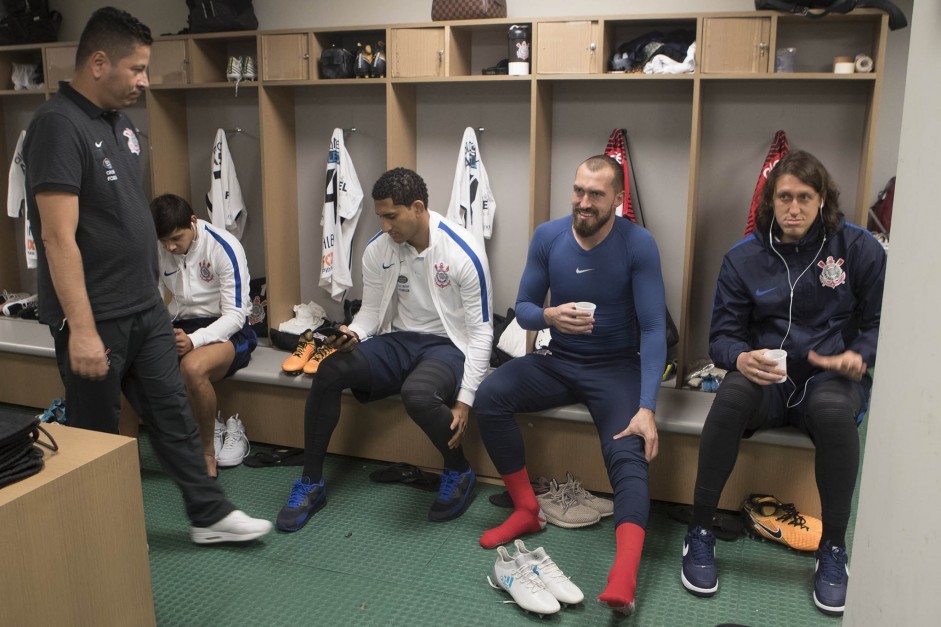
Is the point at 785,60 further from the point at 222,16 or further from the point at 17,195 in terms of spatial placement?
the point at 17,195

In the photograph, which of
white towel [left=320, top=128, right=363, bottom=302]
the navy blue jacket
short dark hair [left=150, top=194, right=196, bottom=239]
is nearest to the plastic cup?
the navy blue jacket

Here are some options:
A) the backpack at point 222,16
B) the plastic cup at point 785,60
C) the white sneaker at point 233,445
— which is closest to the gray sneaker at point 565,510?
the white sneaker at point 233,445

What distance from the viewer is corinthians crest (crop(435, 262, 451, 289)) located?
2.82 m

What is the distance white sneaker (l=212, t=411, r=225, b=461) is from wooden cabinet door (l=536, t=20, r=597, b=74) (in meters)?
1.93

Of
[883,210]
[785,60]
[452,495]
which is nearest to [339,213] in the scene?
[452,495]

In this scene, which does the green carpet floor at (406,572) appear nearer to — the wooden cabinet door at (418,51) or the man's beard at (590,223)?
the man's beard at (590,223)

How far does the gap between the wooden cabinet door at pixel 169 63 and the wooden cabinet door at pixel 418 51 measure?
3.56 ft

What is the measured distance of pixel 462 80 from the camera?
3389 millimetres

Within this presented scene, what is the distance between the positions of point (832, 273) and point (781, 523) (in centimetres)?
79

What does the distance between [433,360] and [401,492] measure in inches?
19.9

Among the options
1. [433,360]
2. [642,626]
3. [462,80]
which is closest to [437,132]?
[462,80]

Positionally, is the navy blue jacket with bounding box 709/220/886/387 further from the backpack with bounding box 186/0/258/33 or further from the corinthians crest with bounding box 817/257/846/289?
the backpack with bounding box 186/0/258/33

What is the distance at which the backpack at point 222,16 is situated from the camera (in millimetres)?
3689

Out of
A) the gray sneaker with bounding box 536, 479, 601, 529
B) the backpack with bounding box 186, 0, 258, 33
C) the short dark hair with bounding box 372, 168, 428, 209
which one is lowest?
the gray sneaker with bounding box 536, 479, 601, 529
